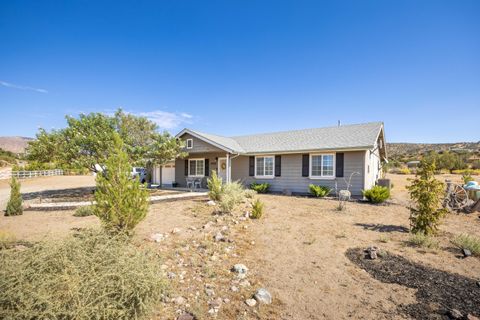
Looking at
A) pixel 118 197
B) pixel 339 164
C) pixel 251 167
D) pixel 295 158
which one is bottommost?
pixel 118 197

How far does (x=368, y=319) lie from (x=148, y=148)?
1430 cm

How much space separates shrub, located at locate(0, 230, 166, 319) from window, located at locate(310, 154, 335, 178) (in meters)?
12.5

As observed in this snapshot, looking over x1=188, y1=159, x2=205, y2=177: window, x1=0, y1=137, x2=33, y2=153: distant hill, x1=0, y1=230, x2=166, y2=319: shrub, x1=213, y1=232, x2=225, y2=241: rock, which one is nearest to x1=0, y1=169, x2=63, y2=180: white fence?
x1=188, y1=159, x2=205, y2=177: window

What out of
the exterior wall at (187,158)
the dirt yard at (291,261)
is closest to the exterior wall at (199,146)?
the exterior wall at (187,158)

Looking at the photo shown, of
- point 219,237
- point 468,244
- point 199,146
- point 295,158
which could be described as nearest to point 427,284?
point 468,244

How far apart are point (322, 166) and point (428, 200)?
761cm

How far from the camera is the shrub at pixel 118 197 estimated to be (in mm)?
5113

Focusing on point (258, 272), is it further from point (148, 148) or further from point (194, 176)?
point (194, 176)

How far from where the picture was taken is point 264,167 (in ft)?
53.2

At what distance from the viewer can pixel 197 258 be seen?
202 inches

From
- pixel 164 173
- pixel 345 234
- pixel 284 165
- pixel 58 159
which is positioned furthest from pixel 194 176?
pixel 345 234

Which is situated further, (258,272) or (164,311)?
(258,272)

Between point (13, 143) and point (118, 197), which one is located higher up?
point (13, 143)

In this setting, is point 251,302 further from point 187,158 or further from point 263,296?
point 187,158
